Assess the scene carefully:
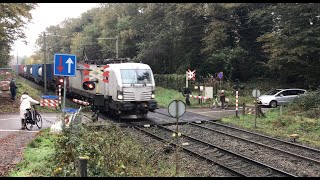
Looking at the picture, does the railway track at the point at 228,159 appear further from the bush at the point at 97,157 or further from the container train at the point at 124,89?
the container train at the point at 124,89

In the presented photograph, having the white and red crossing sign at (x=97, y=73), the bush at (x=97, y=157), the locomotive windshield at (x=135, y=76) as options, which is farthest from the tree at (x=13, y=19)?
the bush at (x=97, y=157)

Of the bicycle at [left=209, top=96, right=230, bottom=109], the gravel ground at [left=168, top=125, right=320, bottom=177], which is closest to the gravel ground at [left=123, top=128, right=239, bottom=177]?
the gravel ground at [left=168, top=125, right=320, bottom=177]

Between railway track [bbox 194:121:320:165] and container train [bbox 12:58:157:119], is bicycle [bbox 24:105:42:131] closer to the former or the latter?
container train [bbox 12:58:157:119]

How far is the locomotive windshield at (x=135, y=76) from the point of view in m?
19.6

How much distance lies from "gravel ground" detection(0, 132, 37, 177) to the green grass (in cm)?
18

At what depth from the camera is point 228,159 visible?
12.3 m

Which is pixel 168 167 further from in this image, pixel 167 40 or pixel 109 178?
pixel 167 40

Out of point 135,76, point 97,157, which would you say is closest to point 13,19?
point 135,76

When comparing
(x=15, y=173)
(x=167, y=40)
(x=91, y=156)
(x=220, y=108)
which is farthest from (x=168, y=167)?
(x=167, y=40)

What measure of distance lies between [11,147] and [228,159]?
677 cm

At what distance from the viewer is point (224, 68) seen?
3953 cm

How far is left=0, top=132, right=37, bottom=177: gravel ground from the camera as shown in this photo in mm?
9343

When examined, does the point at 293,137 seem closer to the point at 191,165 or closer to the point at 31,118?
the point at 191,165

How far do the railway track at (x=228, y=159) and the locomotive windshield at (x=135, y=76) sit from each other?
4.13 m
